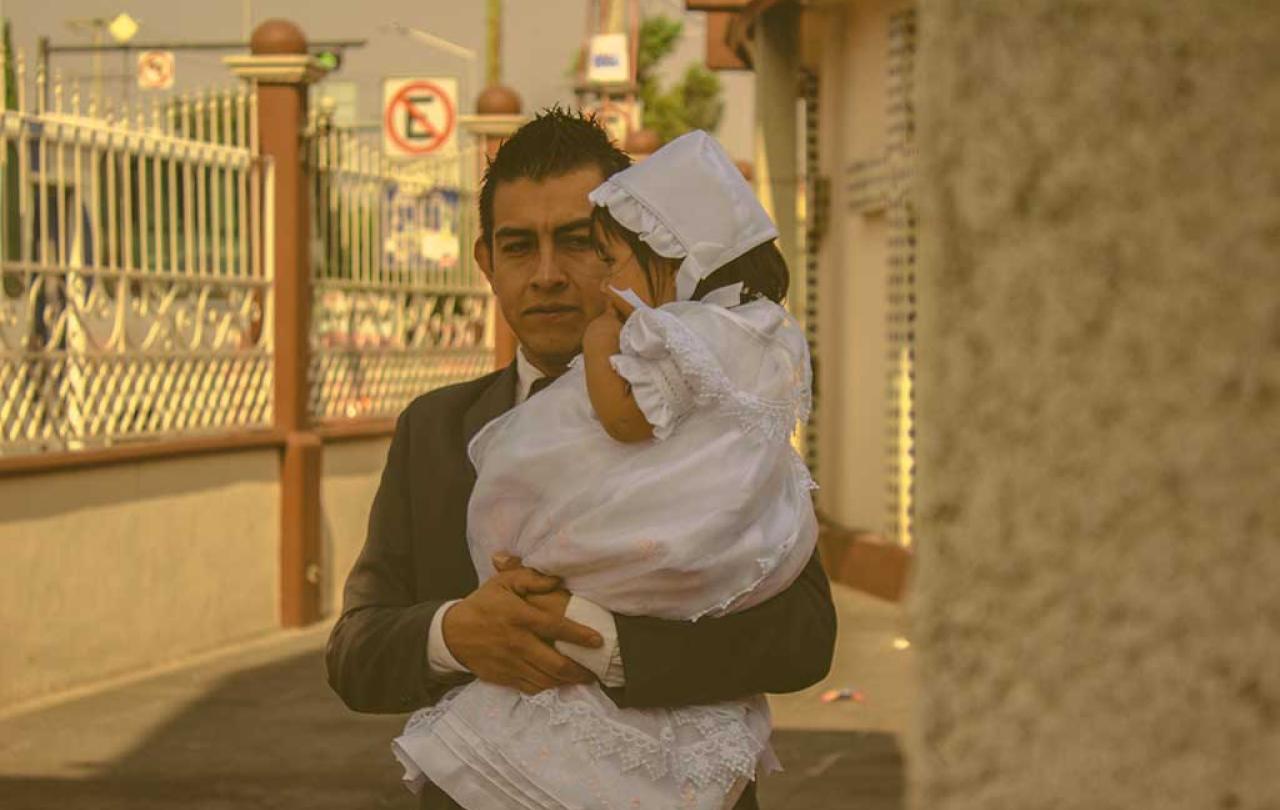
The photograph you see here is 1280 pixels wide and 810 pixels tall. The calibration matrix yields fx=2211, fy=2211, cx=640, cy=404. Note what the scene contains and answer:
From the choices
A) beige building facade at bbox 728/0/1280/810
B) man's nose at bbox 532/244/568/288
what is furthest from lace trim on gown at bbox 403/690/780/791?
beige building facade at bbox 728/0/1280/810

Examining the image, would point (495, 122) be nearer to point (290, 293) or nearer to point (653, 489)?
point (290, 293)

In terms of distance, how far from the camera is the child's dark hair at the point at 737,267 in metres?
2.38

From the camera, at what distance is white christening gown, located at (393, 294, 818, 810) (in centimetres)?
227

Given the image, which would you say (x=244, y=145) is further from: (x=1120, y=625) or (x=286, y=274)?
(x=1120, y=625)

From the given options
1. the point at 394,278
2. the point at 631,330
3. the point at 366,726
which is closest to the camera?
the point at 631,330

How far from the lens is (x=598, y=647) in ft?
7.59

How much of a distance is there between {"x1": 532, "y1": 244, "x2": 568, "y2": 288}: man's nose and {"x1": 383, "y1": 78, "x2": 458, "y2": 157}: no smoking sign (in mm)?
14013

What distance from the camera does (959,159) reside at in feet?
2.62

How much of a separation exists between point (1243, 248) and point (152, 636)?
9.18 meters

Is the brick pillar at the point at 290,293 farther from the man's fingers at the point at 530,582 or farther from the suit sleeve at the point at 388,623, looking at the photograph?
the man's fingers at the point at 530,582

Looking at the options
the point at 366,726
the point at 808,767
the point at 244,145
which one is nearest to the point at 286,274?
the point at 244,145

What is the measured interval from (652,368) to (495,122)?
467 inches

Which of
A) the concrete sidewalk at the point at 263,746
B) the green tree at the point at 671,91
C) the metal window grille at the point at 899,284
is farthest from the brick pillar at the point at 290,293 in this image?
the green tree at the point at 671,91

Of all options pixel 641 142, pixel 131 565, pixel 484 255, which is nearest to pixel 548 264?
pixel 484 255
